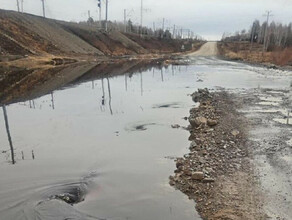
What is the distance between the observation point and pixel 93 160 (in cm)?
993

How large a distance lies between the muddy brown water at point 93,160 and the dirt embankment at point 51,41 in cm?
2580

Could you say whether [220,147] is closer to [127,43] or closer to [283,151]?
[283,151]

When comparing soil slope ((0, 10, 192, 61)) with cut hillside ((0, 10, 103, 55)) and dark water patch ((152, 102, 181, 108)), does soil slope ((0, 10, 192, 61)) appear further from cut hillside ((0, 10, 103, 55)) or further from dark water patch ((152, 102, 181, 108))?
dark water patch ((152, 102, 181, 108))

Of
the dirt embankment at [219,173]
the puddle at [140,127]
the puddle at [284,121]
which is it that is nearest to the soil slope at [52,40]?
the puddle at [140,127]

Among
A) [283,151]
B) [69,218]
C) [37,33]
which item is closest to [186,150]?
[283,151]

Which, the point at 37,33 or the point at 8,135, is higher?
the point at 37,33

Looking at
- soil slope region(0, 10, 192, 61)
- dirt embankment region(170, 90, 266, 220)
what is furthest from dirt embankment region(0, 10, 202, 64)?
dirt embankment region(170, 90, 266, 220)

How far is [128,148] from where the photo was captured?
11258mm

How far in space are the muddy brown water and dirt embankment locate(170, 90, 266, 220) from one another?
0.35 metres

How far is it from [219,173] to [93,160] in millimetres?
3739

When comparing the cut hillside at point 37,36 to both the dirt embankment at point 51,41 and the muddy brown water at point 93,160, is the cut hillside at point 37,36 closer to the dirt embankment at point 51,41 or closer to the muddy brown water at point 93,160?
the dirt embankment at point 51,41

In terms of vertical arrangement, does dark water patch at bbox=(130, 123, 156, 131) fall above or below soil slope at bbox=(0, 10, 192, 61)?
below

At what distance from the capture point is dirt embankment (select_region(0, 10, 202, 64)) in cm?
4547

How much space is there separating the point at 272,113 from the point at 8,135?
1235 centimetres
